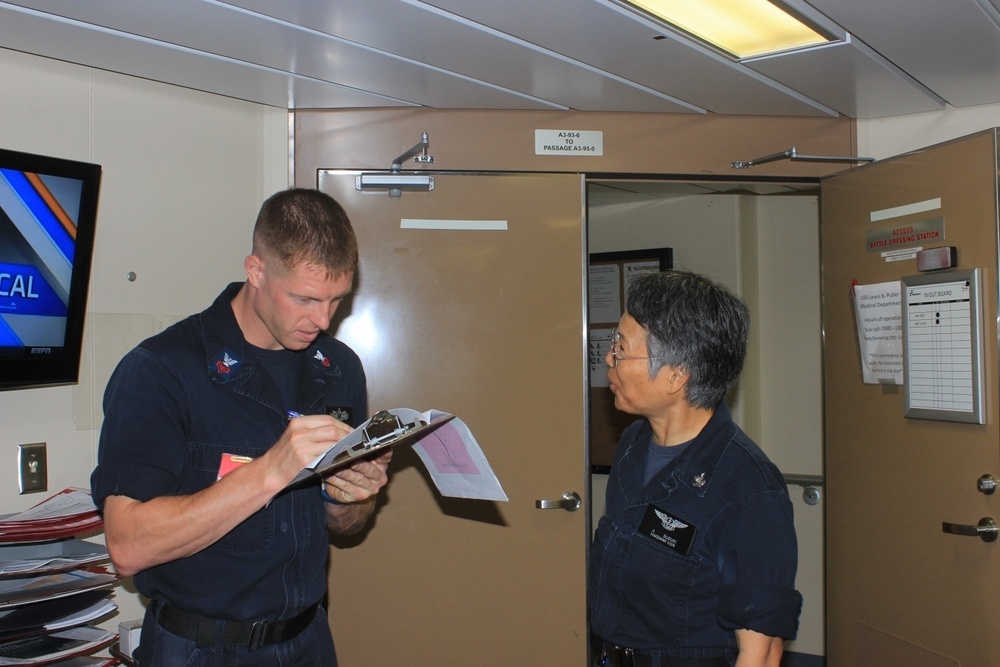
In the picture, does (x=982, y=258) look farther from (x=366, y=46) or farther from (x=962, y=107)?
(x=366, y=46)

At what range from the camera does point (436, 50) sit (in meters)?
2.51

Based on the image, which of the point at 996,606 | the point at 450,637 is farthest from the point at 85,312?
the point at 996,606

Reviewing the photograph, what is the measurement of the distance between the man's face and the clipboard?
1.20 ft

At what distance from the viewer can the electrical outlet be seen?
7.91ft

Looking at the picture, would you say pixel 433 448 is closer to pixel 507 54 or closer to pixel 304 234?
pixel 304 234

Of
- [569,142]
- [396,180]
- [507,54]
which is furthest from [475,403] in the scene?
[507,54]

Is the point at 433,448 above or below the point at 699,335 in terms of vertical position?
below

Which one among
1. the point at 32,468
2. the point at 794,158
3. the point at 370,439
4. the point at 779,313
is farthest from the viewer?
the point at 779,313

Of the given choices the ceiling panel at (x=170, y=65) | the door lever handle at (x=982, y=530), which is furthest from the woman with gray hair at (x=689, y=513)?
the ceiling panel at (x=170, y=65)

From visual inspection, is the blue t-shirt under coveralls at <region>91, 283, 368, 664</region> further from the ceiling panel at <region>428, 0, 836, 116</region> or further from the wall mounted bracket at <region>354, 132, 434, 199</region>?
the wall mounted bracket at <region>354, 132, 434, 199</region>

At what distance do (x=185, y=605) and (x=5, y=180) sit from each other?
4.24 feet

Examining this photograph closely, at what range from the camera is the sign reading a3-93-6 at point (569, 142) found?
3.25 metres

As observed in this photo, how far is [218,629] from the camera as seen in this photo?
66.2 inches

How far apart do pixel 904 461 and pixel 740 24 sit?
1556 millimetres
